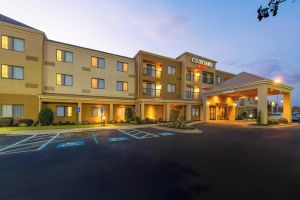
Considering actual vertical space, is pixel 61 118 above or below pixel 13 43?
below

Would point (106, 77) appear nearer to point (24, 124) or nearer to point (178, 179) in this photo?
point (24, 124)

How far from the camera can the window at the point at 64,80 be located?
19688mm

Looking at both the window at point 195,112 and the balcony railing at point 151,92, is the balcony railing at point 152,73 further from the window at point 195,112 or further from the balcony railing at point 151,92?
the window at point 195,112

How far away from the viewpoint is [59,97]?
722 inches

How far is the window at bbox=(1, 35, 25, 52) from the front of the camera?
16500mm

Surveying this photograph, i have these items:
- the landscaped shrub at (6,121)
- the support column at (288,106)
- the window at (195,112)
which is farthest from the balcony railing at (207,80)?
the landscaped shrub at (6,121)

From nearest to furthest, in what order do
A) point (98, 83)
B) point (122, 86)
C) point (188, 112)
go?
point (98, 83)
point (122, 86)
point (188, 112)

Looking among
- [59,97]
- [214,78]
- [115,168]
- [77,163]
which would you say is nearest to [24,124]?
[59,97]

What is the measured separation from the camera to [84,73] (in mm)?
21266

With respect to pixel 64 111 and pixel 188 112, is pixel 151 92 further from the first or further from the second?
pixel 64 111

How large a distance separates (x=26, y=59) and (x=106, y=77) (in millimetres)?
9771

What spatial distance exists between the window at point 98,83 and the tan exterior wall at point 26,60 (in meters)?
6.56

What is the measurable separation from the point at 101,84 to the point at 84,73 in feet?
9.34

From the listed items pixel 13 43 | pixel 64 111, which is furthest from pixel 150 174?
pixel 13 43
